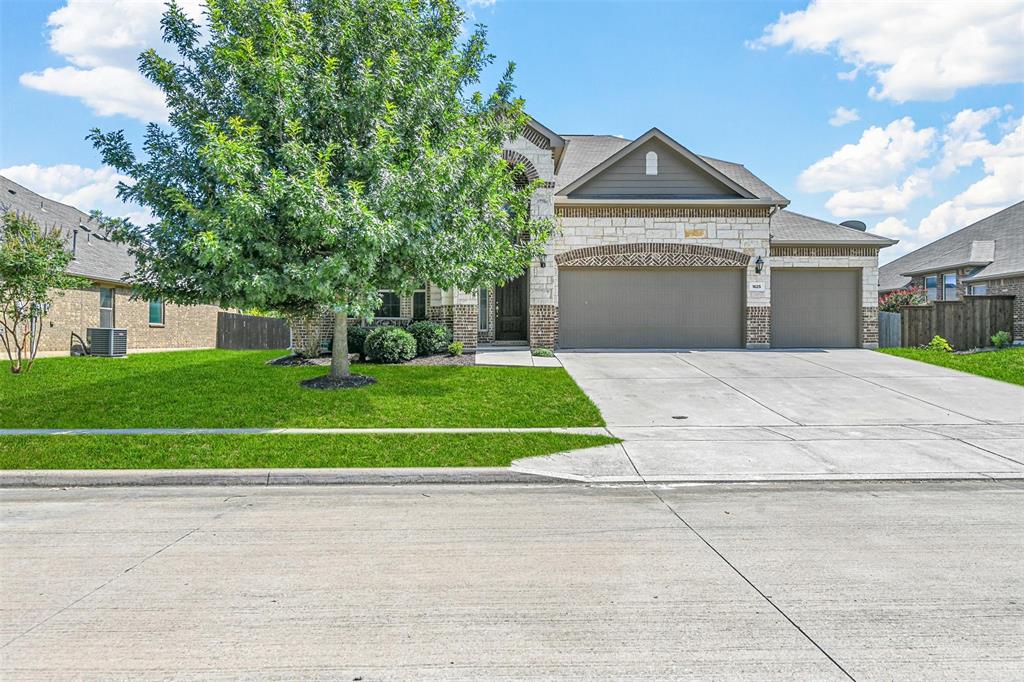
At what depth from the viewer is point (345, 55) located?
12.0 meters

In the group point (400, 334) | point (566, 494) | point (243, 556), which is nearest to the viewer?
point (243, 556)

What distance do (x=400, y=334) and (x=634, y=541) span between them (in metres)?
11.4

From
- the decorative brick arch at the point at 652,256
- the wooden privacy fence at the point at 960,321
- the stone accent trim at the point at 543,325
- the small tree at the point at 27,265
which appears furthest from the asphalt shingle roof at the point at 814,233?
the small tree at the point at 27,265

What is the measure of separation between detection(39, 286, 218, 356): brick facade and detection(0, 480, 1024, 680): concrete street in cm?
1546

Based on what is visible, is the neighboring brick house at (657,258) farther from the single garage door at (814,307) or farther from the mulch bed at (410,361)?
the mulch bed at (410,361)

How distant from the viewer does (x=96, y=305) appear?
24203 mm

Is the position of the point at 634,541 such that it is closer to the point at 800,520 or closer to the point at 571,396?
the point at 800,520

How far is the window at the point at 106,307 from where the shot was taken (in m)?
24.5

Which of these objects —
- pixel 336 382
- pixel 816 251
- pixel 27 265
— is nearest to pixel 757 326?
pixel 816 251

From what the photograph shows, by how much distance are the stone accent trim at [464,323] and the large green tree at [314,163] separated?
5383mm

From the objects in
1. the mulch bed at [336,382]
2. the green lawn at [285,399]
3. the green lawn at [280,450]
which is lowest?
the green lawn at [280,450]

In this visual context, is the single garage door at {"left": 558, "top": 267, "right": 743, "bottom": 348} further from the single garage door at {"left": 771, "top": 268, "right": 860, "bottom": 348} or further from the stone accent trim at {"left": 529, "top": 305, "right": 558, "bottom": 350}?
the single garage door at {"left": 771, "top": 268, "right": 860, "bottom": 348}

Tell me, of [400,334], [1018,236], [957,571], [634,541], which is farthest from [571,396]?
[1018,236]

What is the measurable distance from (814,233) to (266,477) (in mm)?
18381
